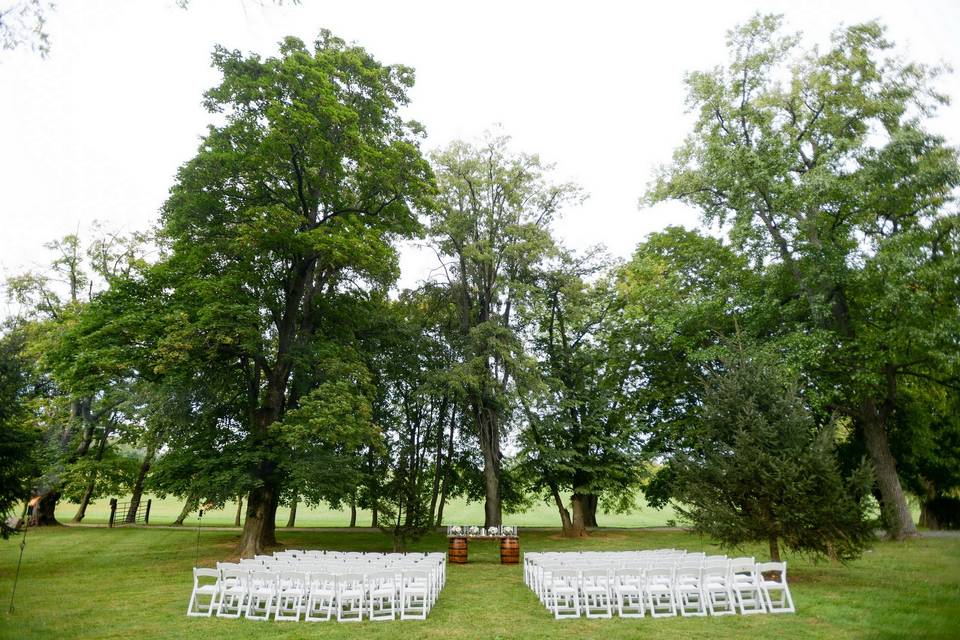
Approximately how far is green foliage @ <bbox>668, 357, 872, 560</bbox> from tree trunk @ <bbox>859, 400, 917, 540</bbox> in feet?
28.6

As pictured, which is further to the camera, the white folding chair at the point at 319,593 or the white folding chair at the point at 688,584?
the white folding chair at the point at 319,593

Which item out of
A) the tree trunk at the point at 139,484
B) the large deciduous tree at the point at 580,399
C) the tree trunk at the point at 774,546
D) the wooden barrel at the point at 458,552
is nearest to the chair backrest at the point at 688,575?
the tree trunk at the point at 774,546

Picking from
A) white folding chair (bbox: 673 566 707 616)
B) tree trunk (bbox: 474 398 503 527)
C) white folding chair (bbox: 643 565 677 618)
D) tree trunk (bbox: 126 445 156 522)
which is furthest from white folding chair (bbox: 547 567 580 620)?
tree trunk (bbox: 126 445 156 522)

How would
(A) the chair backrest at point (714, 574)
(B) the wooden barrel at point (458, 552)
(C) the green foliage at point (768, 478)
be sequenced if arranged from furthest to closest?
(B) the wooden barrel at point (458, 552), (C) the green foliage at point (768, 478), (A) the chair backrest at point (714, 574)

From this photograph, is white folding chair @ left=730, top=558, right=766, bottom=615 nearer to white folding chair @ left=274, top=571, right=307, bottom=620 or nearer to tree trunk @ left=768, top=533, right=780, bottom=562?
tree trunk @ left=768, top=533, right=780, bottom=562

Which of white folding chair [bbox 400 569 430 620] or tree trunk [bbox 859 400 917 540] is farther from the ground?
tree trunk [bbox 859 400 917 540]

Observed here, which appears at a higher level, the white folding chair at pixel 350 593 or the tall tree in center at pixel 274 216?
the tall tree in center at pixel 274 216

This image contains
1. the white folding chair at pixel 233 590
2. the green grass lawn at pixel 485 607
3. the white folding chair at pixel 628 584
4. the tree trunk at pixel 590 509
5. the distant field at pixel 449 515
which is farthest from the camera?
the distant field at pixel 449 515

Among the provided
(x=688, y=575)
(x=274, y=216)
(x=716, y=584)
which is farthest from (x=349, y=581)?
(x=274, y=216)

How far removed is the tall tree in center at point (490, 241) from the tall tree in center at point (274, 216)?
18.3 ft

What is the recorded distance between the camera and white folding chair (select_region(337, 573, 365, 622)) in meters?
8.93

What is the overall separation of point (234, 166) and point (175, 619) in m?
13.2

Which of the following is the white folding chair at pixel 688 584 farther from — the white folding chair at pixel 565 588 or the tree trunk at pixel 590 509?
the tree trunk at pixel 590 509

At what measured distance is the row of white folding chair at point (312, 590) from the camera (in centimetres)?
902
